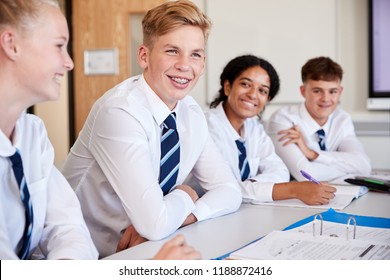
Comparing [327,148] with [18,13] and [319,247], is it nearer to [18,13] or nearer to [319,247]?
[319,247]

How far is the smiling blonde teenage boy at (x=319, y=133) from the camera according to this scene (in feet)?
8.29

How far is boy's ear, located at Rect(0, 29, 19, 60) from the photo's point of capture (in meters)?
1.04

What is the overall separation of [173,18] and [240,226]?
70 cm

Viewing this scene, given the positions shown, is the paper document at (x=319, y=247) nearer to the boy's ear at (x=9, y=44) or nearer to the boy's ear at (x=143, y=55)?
the boy's ear at (x=9, y=44)

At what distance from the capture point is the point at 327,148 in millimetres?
2844

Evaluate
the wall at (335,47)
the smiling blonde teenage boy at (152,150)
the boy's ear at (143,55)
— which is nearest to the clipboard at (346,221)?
the smiling blonde teenage boy at (152,150)

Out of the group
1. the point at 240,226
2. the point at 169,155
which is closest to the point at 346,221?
the point at 240,226

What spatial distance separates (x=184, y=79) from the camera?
66.6 inches

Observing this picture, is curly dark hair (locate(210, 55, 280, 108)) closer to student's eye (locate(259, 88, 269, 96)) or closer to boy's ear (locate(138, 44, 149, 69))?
student's eye (locate(259, 88, 269, 96))

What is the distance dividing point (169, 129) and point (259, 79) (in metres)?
0.77

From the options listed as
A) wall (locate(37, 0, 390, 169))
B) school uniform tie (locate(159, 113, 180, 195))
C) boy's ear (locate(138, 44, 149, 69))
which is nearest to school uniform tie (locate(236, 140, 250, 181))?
school uniform tie (locate(159, 113, 180, 195))

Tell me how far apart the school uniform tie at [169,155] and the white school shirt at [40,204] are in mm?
425

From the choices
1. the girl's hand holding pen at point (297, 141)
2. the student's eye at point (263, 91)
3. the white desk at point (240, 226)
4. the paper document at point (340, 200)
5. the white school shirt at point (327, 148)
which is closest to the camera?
the white desk at point (240, 226)
